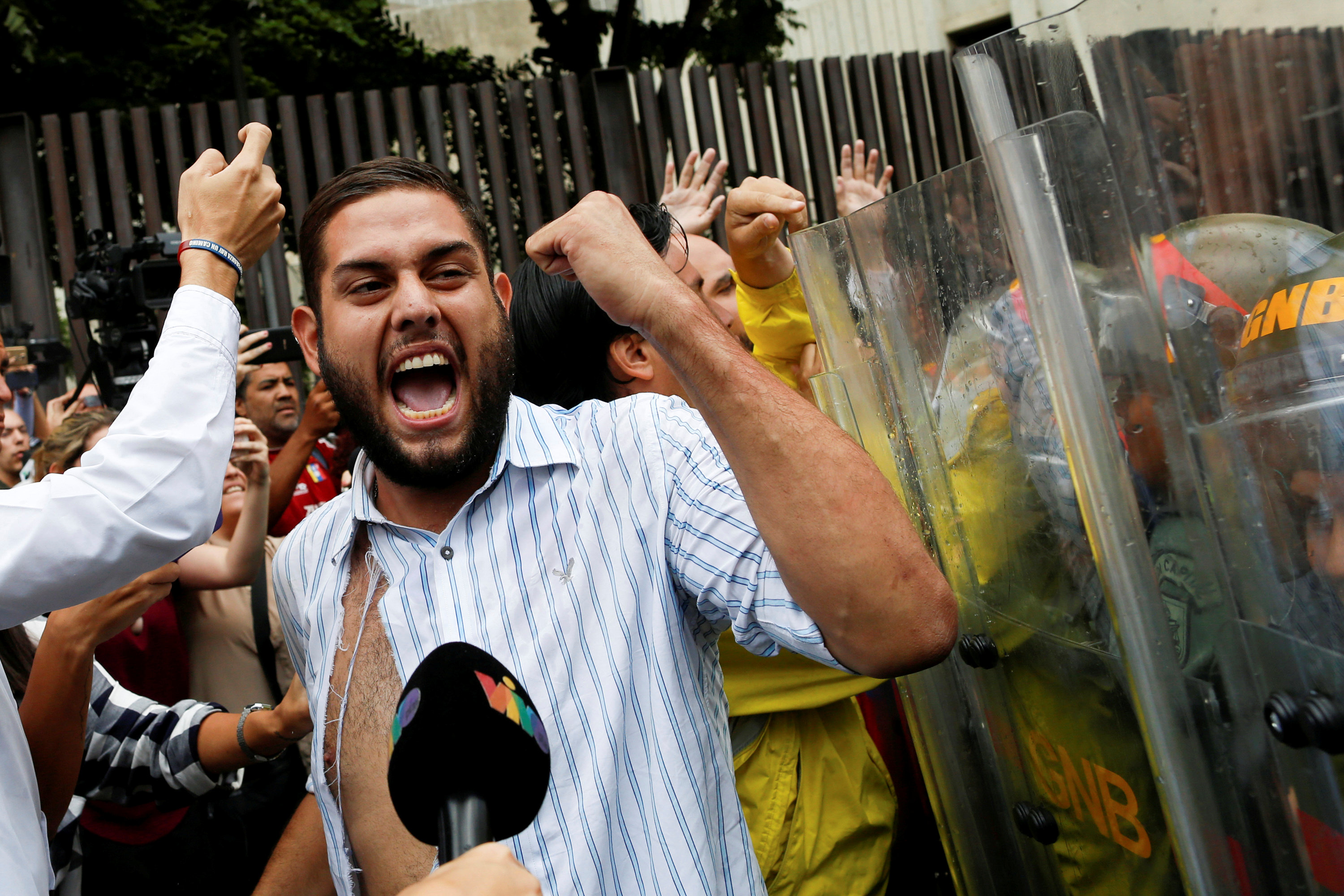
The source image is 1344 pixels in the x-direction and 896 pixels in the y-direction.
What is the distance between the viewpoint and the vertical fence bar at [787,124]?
6.47 m

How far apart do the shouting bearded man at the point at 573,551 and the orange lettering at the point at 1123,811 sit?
1.05 ft

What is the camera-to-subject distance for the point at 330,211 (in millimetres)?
1831

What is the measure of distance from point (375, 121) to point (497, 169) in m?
0.74

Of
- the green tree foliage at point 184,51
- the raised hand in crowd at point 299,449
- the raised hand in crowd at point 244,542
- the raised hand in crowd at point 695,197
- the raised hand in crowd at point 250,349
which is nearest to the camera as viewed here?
the raised hand in crowd at point 244,542

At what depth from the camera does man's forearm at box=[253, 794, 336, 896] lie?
1800 mm

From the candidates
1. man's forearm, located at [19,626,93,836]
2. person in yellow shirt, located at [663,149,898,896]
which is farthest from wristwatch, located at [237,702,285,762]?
person in yellow shirt, located at [663,149,898,896]

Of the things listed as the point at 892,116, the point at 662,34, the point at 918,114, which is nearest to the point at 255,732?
the point at 892,116

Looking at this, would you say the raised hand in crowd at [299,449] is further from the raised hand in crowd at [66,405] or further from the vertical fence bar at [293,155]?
the vertical fence bar at [293,155]

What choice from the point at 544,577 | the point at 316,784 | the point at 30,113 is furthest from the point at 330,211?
the point at 30,113

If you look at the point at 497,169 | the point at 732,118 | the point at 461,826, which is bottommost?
the point at 461,826

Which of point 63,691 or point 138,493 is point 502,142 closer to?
point 63,691

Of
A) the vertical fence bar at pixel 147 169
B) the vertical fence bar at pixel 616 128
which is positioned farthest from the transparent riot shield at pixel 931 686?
the vertical fence bar at pixel 147 169

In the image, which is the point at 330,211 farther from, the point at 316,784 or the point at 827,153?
the point at 827,153

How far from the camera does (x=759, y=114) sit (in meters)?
6.38
